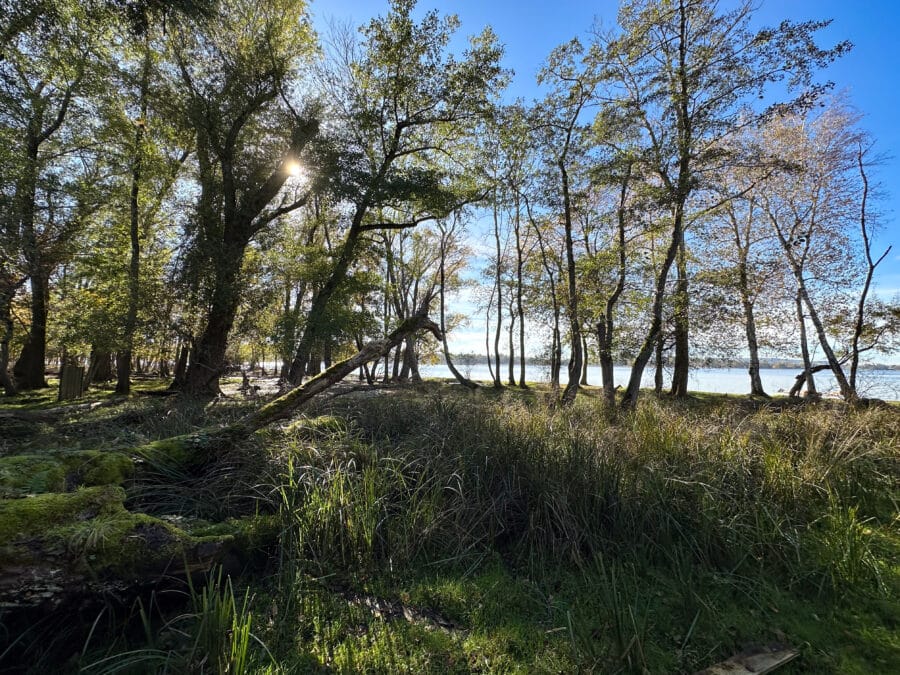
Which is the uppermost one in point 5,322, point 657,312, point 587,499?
point 657,312

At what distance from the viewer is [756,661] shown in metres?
1.78

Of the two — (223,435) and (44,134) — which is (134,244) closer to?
(44,134)

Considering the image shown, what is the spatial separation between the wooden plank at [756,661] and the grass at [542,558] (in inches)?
3.2

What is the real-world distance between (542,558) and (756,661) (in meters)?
1.23

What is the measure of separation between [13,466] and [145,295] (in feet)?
29.6

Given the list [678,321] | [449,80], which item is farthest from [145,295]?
[678,321]

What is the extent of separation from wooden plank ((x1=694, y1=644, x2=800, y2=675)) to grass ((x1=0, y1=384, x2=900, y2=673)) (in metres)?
0.08

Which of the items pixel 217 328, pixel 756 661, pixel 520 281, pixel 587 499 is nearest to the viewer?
pixel 756 661

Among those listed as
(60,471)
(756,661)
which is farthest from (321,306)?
(756,661)

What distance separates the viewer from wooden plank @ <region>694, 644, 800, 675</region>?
1707 millimetres

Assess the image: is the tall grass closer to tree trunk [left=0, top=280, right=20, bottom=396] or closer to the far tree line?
the far tree line

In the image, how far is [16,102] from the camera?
26.1 feet

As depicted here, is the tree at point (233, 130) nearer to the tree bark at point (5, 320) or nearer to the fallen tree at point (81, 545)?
the tree bark at point (5, 320)

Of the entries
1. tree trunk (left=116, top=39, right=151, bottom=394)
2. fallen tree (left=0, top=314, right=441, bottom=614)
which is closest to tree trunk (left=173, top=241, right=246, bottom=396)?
tree trunk (left=116, top=39, right=151, bottom=394)
